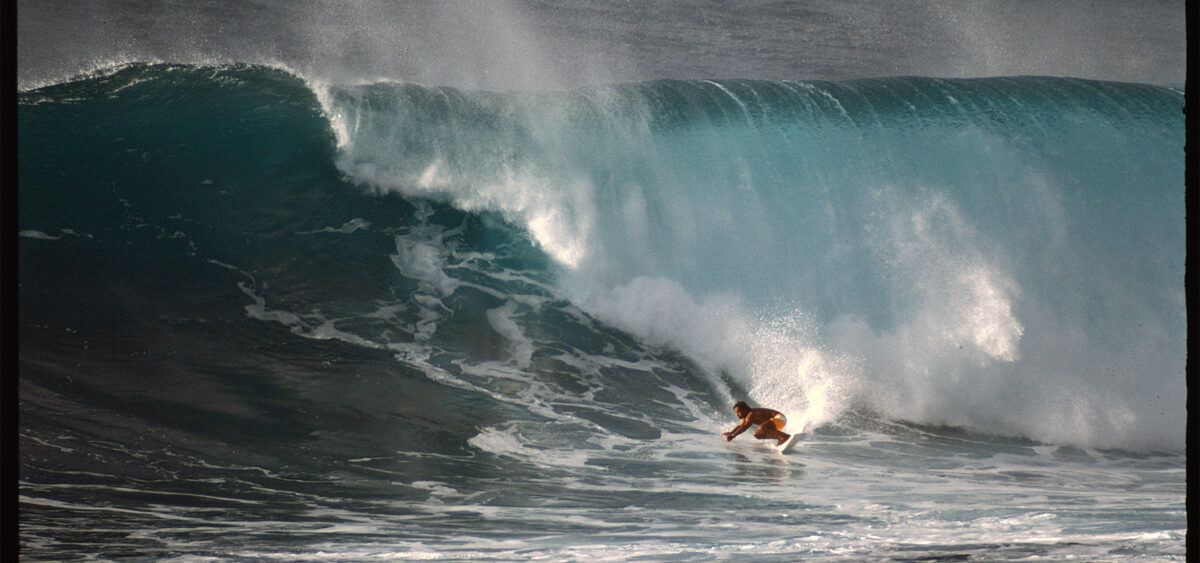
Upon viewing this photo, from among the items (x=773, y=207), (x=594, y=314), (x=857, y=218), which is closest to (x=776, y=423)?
(x=594, y=314)

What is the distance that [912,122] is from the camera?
26.6 feet

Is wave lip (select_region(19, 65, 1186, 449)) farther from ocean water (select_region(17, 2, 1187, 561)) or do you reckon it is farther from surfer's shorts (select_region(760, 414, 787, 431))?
surfer's shorts (select_region(760, 414, 787, 431))

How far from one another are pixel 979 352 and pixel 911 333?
49cm

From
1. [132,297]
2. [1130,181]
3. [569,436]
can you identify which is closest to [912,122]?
[1130,181]

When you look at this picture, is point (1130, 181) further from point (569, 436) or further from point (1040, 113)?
point (569, 436)

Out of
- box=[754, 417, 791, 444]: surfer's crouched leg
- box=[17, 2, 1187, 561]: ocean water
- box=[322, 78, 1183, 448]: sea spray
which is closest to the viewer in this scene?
box=[17, 2, 1187, 561]: ocean water

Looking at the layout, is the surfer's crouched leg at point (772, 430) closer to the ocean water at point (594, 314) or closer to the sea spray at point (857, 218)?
the ocean water at point (594, 314)

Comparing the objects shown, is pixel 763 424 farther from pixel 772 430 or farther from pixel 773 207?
pixel 773 207

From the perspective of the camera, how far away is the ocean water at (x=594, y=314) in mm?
3566

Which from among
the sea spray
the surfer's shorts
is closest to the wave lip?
the sea spray

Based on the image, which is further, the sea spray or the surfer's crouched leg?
the sea spray

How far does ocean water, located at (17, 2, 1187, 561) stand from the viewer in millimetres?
3566

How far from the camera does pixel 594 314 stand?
6.86 meters

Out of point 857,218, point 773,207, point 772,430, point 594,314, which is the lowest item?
point 772,430
